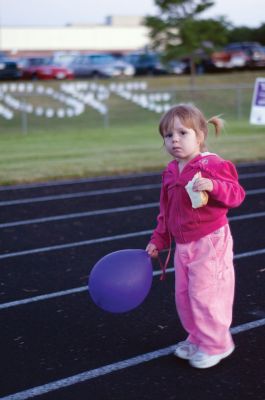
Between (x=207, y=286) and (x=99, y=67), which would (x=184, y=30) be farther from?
(x=207, y=286)

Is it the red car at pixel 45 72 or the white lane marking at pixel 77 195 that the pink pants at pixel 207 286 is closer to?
the white lane marking at pixel 77 195

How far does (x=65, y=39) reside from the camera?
82.4m

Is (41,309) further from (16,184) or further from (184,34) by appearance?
(184,34)

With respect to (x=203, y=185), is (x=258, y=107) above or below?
below

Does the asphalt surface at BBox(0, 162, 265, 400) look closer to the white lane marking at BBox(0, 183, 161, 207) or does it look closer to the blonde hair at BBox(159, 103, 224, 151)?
the white lane marking at BBox(0, 183, 161, 207)

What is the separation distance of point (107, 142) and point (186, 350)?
47.6 ft

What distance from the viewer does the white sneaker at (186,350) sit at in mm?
4488

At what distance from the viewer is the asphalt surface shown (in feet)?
13.7

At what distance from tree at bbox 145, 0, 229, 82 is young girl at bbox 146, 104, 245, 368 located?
29.0 meters

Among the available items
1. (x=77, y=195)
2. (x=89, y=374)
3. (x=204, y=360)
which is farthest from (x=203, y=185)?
(x=77, y=195)

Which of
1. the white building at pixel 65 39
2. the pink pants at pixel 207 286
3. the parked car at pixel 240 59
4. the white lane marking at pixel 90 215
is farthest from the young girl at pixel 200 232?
the white building at pixel 65 39

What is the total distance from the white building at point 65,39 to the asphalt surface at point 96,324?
238ft

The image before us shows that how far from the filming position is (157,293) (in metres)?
6.00

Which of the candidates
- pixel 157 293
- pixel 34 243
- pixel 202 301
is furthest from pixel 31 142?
pixel 202 301
